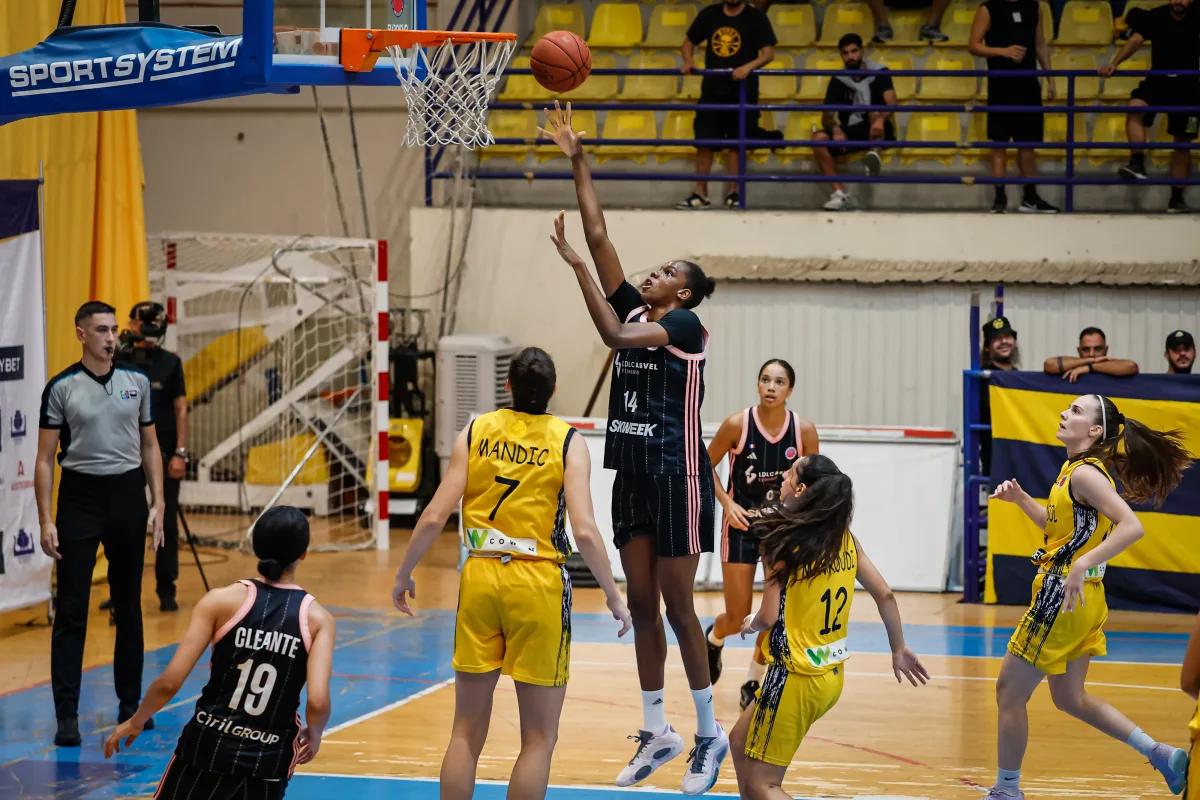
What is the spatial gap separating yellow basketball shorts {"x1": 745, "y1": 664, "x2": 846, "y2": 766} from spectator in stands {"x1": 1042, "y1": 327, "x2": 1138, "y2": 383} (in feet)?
22.0

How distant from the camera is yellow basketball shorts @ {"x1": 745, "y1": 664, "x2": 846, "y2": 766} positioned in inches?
212

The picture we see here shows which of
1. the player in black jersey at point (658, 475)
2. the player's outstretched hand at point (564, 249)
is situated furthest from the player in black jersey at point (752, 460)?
the player's outstretched hand at point (564, 249)

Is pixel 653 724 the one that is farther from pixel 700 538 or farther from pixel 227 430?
pixel 227 430

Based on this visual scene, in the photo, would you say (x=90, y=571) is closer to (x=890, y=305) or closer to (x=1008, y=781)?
(x=1008, y=781)

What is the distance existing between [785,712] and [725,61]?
1020 centimetres

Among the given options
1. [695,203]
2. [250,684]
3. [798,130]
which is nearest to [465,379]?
[695,203]

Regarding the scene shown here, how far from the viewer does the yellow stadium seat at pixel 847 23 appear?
1588 centimetres

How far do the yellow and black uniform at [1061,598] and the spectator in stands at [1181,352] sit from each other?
527 centimetres

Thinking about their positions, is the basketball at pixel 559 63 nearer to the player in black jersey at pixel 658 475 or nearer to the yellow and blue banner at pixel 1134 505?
the player in black jersey at pixel 658 475

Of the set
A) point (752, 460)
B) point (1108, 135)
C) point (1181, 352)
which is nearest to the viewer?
point (752, 460)

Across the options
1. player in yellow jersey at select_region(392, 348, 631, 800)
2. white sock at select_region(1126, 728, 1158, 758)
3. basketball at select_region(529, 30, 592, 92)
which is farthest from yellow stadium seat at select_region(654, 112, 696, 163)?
player in yellow jersey at select_region(392, 348, 631, 800)

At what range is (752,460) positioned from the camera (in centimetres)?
862

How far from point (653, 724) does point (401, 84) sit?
10.2ft

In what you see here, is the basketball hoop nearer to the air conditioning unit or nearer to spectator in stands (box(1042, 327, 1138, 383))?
spectator in stands (box(1042, 327, 1138, 383))
